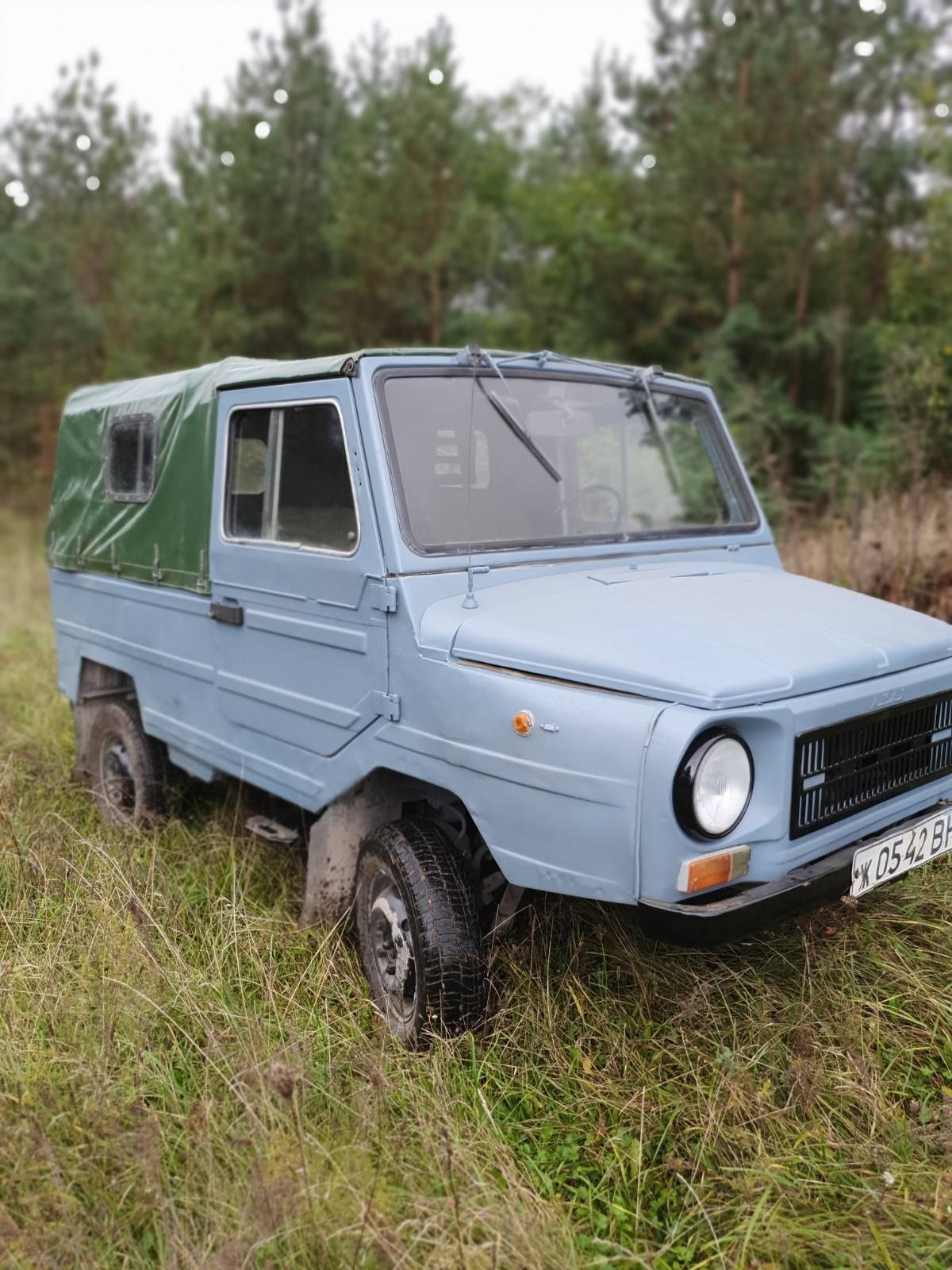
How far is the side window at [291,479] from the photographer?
3.59m

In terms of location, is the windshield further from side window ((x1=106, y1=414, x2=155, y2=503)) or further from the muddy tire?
the muddy tire

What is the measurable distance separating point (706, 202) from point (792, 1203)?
1512 cm

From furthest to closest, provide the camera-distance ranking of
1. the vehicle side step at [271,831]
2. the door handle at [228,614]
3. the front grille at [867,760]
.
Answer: the door handle at [228,614]
the vehicle side step at [271,831]
the front grille at [867,760]

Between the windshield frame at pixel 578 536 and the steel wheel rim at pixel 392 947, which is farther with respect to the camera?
the windshield frame at pixel 578 536

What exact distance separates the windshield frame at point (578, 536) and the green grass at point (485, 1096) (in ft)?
4.00

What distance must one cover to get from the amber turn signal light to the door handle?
221 centimetres

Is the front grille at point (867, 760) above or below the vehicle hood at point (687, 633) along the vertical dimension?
below

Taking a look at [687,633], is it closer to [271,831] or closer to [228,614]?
[271,831]

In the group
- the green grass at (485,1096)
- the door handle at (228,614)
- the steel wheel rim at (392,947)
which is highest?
the door handle at (228,614)

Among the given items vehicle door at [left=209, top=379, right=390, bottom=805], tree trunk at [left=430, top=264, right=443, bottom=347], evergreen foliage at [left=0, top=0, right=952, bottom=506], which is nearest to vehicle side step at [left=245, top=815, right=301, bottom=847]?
vehicle door at [left=209, top=379, right=390, bottom=805]

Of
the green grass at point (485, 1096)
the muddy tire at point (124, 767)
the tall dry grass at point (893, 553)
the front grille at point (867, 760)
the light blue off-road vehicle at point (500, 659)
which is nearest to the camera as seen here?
the green grass at point (485, 1096)

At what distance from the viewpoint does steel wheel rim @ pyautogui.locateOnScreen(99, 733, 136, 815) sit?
207 inches

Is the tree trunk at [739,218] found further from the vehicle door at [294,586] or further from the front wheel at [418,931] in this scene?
the front wheel at [418,931]

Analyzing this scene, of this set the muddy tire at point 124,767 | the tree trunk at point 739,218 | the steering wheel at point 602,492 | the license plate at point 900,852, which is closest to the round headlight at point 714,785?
the license plate at point 900,852
